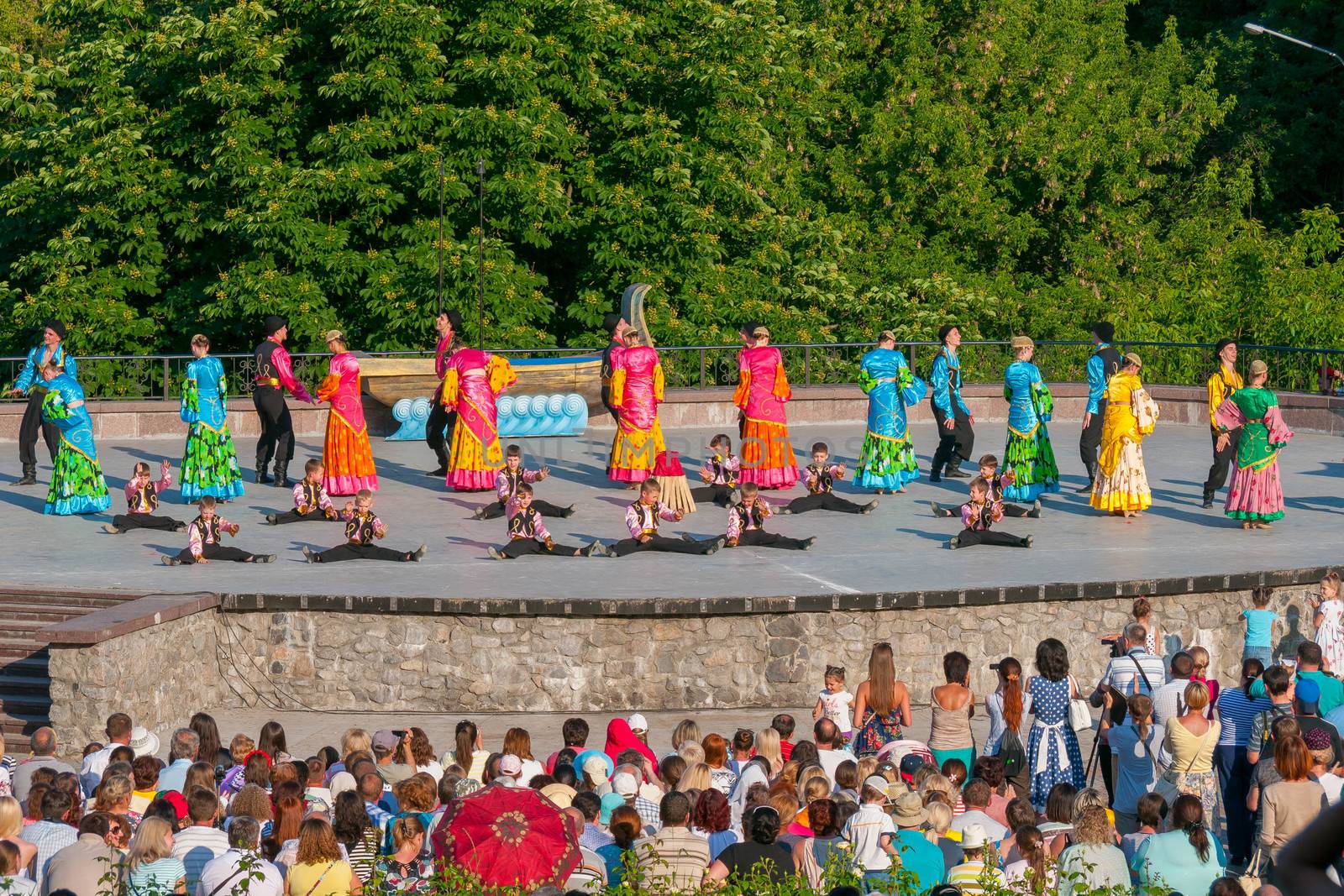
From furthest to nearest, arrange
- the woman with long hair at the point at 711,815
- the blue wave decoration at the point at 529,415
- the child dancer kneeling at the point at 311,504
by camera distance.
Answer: the blue wave decoration at the point at 529,415 → the child dancer kneeling at the point at 311,504 → the woman with long hair at the point at 711,815

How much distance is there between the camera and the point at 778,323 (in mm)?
30297

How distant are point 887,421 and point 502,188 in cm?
997

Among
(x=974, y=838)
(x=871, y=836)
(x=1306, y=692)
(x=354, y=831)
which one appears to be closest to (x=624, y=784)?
(x=354, y=831)

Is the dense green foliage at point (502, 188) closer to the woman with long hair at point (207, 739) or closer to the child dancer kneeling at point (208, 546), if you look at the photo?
the child dancer kneeling at point (208, 546)

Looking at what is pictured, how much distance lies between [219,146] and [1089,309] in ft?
51.5

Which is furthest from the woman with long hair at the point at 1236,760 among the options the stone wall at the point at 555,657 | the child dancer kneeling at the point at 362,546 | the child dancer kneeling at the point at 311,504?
the child dancer kneeling at the point at 311,504

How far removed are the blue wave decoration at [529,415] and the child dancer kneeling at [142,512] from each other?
262 inches

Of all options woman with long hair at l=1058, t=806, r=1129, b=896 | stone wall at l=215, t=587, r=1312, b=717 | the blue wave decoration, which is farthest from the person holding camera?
the blue wave decoration

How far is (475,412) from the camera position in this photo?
19906 millimetres

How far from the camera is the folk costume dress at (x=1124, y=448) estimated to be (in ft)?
59.3

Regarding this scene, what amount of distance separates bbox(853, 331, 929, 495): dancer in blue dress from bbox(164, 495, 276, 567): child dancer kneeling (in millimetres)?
6961

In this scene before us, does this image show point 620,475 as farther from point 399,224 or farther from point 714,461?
point 399,224

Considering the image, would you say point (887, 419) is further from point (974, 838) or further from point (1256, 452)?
point (974, 838)

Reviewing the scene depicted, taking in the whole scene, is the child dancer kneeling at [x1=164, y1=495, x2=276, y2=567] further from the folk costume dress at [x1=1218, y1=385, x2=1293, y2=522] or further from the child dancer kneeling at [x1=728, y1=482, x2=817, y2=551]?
the folk costume dress at [x1=1218, y1=385, x2=1293, y2=522]
